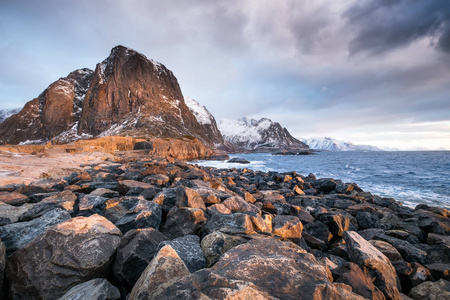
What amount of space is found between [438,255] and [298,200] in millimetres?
5051

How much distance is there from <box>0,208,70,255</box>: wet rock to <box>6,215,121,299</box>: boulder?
720mm

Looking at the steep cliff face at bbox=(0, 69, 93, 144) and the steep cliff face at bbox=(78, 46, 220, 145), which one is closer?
the steep cliff face at bbox=(78, 46, 220, 145)

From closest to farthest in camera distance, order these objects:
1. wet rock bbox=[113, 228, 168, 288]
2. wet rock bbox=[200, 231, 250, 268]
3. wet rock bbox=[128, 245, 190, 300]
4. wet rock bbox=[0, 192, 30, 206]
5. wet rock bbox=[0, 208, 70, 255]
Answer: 1. wet rock bbox=[128, 245, 190, 300]
2. wet rock bbox=[113, 228, 168, 288]
3. wet rock bbox=[200, 231, 250, 268]
4. wet rock bbox=[0, 208, 70, 255]
5. wet rock bbox=[0, 192, 30, 206]

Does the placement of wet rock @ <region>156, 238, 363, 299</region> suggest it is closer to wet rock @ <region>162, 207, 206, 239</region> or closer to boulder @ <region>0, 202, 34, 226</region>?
wet rock @ <region>162, 207, 206, 239</region>

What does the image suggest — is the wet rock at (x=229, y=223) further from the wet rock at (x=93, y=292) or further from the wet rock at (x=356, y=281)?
the wet rock at (x=93, y=292)

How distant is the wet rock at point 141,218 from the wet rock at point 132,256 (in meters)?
0.77

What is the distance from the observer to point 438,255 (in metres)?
4.48

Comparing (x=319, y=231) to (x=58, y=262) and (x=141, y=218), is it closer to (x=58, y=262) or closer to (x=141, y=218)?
(x=141, y=218)

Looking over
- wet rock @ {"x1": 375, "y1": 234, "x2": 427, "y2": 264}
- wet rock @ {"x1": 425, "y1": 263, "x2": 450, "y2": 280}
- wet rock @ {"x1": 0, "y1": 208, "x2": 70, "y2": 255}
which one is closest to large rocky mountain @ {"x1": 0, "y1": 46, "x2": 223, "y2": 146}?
wet rock @ {"x1": 0, "y1": 208, "x2": 70, "y2": 255}

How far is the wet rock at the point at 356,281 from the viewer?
241cm

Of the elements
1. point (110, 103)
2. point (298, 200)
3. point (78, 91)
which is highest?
point (78, 91)

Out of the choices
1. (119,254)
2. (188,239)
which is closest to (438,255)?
(188,239)

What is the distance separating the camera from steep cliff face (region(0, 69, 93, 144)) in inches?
5335

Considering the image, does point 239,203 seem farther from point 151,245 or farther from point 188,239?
point 151,245
